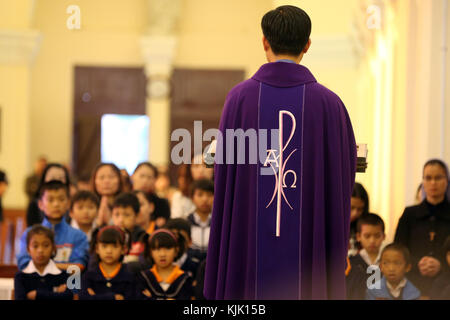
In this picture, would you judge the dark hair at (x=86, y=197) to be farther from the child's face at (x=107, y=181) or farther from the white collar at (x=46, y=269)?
the white collar at (x=46, y=269)

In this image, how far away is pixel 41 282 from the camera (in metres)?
6.15

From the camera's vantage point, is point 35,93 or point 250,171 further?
point 35,93

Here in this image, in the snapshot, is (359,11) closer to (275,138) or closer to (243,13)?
(275,138)

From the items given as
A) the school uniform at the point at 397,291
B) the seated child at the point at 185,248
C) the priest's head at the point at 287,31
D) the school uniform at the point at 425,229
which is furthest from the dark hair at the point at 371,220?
the priest's head at the point at 287,31

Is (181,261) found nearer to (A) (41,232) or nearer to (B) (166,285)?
(B) (166,285)

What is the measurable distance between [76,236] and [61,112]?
10959mm

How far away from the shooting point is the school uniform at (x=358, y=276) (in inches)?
229

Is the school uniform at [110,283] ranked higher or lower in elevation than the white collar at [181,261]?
lower

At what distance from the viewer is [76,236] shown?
6.59 metres

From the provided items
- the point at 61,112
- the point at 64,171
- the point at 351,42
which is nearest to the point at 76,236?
the point at 64,171

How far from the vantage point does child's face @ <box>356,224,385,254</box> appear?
6.25m

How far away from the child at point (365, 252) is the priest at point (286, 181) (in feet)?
6.10

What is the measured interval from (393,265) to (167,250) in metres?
1.63

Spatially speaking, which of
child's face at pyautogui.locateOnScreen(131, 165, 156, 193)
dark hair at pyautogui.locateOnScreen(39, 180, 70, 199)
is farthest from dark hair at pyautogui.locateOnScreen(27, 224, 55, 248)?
child's face at pyautogui.locateOnScreen(131, 165, 156, 193)
